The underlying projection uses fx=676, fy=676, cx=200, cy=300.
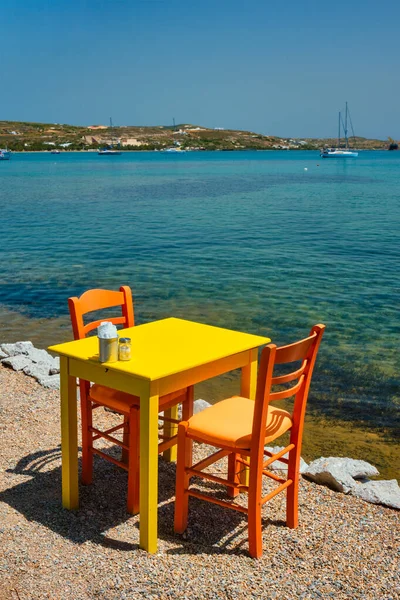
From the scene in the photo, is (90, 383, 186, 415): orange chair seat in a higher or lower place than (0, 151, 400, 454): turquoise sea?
higher

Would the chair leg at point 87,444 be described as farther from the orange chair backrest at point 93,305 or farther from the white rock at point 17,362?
the white rock at point 17,362

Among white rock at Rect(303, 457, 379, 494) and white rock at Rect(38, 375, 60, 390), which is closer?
white rock at Rect(303, 457, 379, 494)

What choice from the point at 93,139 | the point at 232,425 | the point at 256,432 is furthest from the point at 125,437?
the point at 93,139

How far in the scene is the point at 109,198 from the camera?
123 ft

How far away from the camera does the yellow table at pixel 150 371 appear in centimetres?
420

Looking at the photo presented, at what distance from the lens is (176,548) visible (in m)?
4.38

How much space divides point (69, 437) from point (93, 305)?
42.8 inches

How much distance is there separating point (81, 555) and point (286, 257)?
47.7 feet

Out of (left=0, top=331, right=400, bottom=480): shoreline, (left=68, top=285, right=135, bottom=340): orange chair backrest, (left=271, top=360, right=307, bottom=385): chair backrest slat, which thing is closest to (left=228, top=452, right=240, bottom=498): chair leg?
(left=271, top=360, right=307, bottom=385): chair backrest slat

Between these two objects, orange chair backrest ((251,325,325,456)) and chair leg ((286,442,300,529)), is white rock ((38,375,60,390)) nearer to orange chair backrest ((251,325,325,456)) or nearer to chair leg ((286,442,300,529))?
chair leg ((286,442,300,529))

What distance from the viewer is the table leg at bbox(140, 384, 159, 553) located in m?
4.15

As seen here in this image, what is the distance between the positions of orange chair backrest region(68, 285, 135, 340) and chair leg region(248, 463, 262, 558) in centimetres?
160

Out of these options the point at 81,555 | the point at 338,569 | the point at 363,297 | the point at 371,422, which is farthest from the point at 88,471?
the point at 363,297

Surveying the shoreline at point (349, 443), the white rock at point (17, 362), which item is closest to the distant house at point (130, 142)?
the white rock at point (17, 362)
